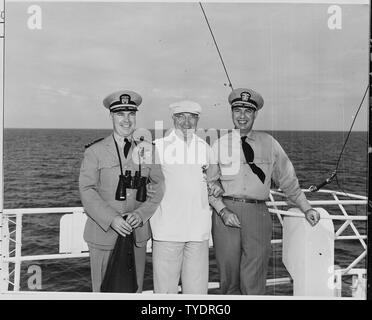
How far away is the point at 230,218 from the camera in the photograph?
259 centimetres

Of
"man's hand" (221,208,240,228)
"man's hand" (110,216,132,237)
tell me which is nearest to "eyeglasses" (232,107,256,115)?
"man's hand" (221,208,240,228)

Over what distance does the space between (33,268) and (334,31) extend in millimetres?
2211

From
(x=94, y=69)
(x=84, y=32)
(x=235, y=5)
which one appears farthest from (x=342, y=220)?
(x=84, y=32)

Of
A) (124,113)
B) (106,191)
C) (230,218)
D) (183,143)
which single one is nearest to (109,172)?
(106,191)

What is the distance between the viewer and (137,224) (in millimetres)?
2574

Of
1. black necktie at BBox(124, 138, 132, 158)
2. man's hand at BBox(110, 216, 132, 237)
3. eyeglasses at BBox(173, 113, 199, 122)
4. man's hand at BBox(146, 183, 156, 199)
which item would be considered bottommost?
man's hand at BBox(110, 216, 132, 237)

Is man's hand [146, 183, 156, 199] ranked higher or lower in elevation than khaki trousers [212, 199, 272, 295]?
higher

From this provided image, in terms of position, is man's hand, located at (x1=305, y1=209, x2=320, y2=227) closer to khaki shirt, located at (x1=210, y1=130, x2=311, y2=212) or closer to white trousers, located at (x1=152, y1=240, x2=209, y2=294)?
khaki shirt, located at (x1=210, y1=130, x2=311, y2=212)

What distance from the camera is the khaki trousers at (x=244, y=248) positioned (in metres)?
2.60

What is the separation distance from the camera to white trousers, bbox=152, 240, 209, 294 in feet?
8.62

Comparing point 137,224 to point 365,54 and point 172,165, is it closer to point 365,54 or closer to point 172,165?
point 172,165

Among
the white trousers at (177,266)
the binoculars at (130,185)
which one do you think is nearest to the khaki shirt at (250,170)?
the white trousers at (177,266)

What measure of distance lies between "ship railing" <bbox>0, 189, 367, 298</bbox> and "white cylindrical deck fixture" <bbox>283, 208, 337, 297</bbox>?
3 cm

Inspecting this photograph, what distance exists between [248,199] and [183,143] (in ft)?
1.65
